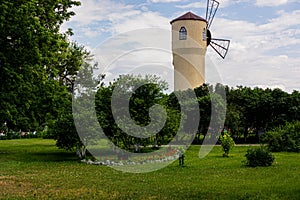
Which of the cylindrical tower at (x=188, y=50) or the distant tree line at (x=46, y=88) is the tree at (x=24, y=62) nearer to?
the distant tree line at (x=46, y=88)

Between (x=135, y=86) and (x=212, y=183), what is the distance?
431 inches

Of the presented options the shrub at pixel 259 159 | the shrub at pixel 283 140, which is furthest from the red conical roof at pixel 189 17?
the shrub at pixel 259 159

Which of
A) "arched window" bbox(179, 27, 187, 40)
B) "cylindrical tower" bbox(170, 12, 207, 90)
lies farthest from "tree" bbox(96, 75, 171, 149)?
"arched window" bbox(179, 27, 187, 40)

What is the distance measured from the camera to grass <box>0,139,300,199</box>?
12.2m

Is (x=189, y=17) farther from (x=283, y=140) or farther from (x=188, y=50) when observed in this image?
(x=283, y=140)

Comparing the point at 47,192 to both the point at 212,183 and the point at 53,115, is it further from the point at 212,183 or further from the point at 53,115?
the point at 53,115

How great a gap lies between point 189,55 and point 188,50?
0.54 m

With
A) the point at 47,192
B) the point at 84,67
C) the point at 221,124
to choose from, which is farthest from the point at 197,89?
the point at 47,192

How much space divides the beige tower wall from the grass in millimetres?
23815

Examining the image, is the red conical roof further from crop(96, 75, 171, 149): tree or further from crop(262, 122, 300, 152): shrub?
crop(96, 75, 171, 149): tree

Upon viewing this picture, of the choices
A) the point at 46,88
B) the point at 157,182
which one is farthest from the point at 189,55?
the point at 157,182

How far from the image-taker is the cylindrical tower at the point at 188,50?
44.2 metres

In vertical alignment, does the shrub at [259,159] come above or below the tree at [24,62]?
below

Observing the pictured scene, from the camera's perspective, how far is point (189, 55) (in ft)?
146
